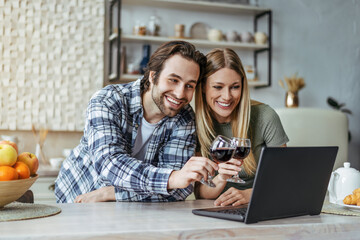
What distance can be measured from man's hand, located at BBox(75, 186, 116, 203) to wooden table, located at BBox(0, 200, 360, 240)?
39 cm

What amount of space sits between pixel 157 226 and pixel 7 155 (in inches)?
18.3

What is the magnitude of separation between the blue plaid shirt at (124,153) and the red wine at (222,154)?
0.17 m

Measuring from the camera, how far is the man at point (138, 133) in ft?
5.47

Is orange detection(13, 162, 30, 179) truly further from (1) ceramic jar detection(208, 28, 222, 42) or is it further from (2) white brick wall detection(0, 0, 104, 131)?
(1) ceramic jar detection(208, 28, 222, 42)

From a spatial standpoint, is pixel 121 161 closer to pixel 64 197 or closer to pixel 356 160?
pixel 64 197

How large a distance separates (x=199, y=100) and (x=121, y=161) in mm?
689

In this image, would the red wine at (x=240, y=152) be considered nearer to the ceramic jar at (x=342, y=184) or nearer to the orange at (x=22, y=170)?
the ceramic jar at (x=342, y=184)

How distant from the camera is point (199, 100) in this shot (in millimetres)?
2199

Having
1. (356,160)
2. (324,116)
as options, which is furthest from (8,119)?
(356,160)

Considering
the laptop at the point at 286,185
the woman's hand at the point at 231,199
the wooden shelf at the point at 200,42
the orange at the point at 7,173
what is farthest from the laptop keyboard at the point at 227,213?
the wooden shelf at the point at 200,42

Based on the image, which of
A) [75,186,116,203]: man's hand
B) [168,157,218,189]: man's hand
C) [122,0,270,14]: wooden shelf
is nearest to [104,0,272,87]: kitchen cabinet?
[122,0,270,14]: wooden shelf

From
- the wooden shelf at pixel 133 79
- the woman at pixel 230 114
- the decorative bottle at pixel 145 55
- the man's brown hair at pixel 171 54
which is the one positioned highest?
the decorative bottle at pixel 145 55

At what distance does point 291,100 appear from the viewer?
4070mm

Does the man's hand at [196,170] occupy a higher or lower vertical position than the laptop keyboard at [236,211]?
higher
